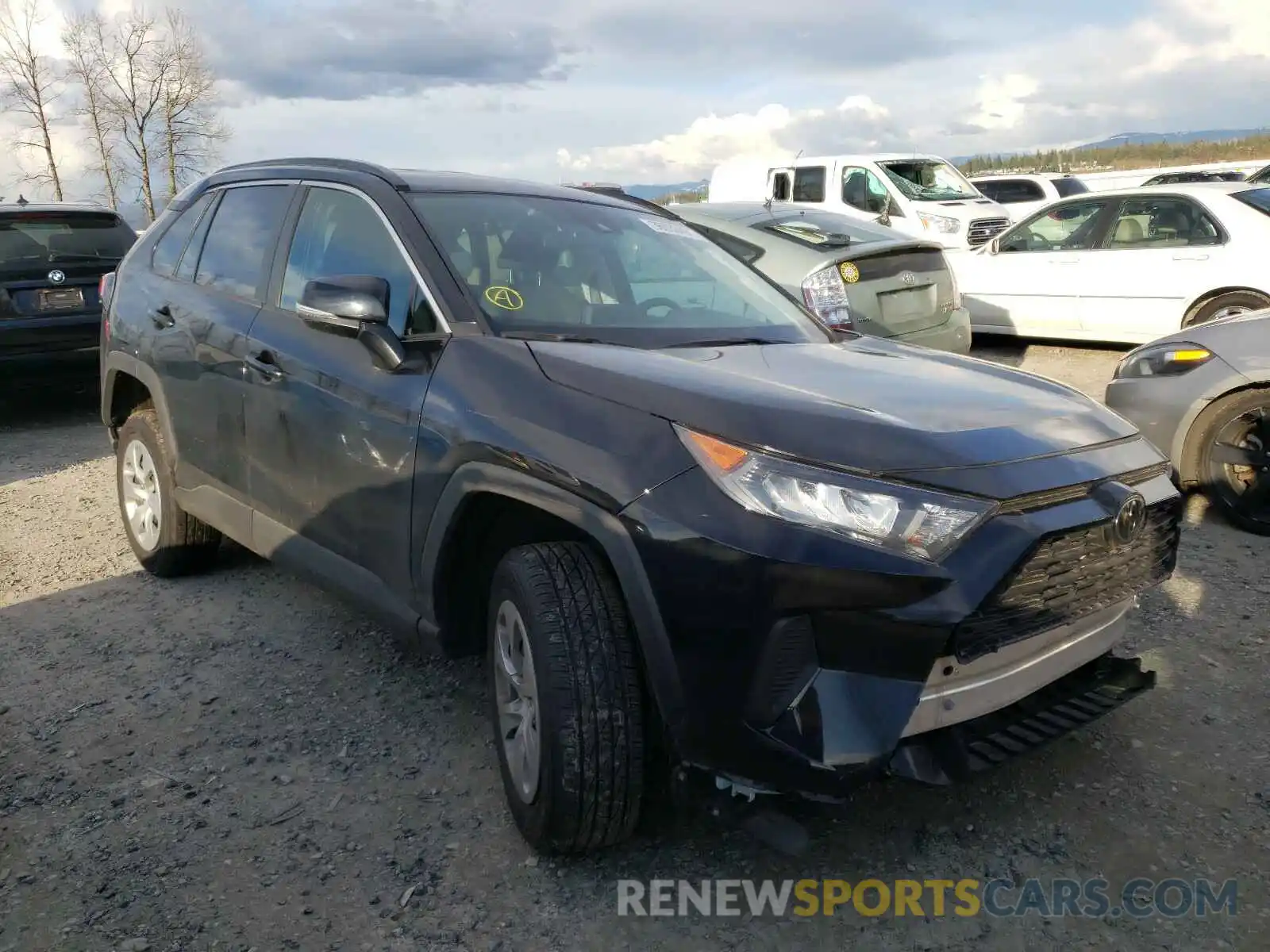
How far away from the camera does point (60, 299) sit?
8008 mm

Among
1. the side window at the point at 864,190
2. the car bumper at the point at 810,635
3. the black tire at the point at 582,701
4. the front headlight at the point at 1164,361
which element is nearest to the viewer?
the car bumper at the point at 810,635

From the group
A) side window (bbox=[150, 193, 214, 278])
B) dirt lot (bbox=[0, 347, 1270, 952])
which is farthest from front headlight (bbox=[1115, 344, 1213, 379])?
side window (bbox=[150, 193, 214, 278])

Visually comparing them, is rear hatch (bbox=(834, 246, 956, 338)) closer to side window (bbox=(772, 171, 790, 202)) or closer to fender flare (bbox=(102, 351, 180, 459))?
fender flare (bbox=(102, 351, 180, 459))

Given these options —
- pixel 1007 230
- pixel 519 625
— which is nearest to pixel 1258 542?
pixel 519 625

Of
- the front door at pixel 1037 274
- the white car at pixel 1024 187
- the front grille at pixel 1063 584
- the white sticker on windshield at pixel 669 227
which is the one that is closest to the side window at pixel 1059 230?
the front door at pixel 1037 274

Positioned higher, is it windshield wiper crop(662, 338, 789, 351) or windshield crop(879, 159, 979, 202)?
windshield crop(879, 159, 979, 202)

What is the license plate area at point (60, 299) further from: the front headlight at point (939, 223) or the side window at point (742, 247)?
the front headlight at point (939, 223)

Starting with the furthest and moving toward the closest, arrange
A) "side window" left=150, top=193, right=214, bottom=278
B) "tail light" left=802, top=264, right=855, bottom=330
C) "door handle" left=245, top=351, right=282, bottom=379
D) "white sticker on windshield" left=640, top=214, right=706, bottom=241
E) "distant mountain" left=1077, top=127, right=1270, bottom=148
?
"distant mountain" left=1077, top=127, right=1270, bottom=148, "tail light" left=802, top=264, right=855, bottom=330, "side window" left=150, top=193, right=214, bottom=278, "white sticker on windshield" left=640, top=214, right=706, bottom=241, "door handle" left=245, top=351, right=282, bottom=379

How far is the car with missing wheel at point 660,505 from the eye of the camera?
220cm

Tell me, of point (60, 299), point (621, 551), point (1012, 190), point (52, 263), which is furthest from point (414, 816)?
point (1012, 190)

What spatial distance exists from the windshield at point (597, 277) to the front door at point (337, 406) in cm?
23

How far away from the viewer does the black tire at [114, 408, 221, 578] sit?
450 cm

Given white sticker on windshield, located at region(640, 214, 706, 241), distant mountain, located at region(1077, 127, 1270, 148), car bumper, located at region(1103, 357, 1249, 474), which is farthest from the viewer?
distant mountain, located at region(1077, 127, 1270, 148)

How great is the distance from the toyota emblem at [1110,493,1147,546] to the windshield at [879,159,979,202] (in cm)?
1227
